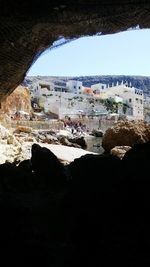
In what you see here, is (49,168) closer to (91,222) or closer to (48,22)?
(48,22)

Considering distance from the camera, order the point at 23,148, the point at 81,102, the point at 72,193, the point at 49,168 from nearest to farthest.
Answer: the point at 72,193
the point at 49,168
the point at 23,148
the point at 81,102

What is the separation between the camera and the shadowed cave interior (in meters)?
3.67

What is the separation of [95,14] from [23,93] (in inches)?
1435

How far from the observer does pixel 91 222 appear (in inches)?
159

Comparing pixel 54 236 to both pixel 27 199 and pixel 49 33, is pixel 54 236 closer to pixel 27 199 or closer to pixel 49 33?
pixel 27 199

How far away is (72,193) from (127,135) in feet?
48.7

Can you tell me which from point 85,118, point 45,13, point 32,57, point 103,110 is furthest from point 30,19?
point 103,110

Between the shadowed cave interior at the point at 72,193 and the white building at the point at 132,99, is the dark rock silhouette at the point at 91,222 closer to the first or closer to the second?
the shadowed cave interior at the point at 72,193

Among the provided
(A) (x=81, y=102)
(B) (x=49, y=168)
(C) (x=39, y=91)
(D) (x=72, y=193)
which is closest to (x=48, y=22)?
(B) (x=49, y=168)

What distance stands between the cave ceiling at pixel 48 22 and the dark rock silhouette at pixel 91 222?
2346mm

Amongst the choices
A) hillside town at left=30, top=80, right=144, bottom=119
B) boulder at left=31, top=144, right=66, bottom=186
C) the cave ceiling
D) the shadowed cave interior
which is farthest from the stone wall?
the shadowed cave interior

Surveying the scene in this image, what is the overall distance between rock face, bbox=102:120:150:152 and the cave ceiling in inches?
445

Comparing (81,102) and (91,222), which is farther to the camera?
(81,102)

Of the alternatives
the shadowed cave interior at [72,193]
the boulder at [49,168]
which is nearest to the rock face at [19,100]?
the shadowed cave interior at [72,193]
